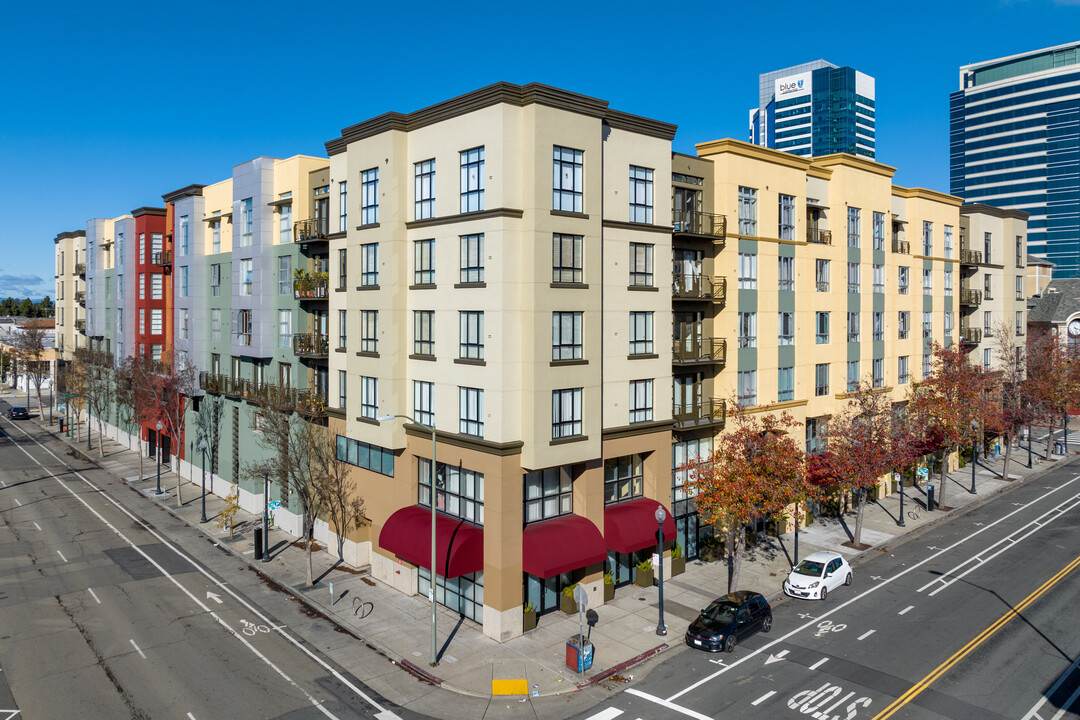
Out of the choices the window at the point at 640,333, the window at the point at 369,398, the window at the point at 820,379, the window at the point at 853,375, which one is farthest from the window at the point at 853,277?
the window at the point at 369,398

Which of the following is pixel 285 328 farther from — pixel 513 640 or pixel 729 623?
pixel 729 623

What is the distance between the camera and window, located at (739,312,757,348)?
125 feet

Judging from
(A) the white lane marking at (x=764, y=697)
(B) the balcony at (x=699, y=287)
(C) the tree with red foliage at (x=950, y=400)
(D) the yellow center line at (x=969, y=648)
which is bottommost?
(A) the white lane marking at (x=764, y=697)

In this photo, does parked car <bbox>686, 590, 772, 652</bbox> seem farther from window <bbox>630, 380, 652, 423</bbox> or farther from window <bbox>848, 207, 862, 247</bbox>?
window <bbox>848, 207, 862, 247</bbox>

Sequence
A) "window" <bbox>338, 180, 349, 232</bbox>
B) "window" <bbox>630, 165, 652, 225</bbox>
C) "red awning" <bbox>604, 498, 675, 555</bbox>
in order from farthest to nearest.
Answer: "window" <bbox>338, 180, 349, 232</bbox>
"window" <bbox>630, 165, 652, 225</bbox>
"red awning" <bbox>604, 498, 675, 555</bbox>

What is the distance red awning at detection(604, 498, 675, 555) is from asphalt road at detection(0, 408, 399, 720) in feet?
38.1

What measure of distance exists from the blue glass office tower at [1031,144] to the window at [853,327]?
149 meters

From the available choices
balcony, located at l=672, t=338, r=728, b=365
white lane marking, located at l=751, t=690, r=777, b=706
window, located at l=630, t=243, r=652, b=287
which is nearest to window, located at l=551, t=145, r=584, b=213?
window, located at l=630, t=243, r=652, b=287

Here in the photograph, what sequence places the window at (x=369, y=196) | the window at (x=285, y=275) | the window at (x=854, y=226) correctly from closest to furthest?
the window at (x=369, y=196), the window at (x=285, y=275), the window at (x=854, y=226)

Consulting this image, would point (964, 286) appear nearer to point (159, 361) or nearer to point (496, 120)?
point (496, 120)

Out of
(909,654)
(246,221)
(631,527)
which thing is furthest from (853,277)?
(246,221)

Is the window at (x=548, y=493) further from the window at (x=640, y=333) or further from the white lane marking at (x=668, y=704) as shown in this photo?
the white lane marking at (x=668, y=704)

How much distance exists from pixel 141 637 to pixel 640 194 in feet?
88.4

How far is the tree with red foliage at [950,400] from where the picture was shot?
4584cm
